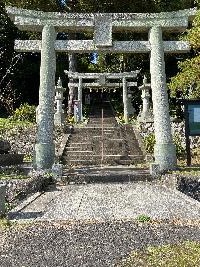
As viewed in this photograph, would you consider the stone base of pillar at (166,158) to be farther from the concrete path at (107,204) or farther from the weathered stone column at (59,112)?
the weathered stone column at (59,112)

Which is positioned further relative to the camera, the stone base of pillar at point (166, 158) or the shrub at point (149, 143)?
the shrub at point (149, 143)

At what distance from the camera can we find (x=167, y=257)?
411 cm

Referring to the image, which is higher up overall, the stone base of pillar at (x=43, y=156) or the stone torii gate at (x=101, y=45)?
the stone torii gate at (x=101, y=45)

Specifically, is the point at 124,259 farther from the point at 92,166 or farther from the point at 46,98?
the point at 92,166

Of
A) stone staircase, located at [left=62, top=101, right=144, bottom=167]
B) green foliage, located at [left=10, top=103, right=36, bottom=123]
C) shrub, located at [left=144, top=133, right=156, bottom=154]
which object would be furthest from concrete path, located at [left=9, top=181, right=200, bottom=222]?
green foliage, located at [left=10, top=103, right=36, bottom=123]

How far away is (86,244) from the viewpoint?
15.8ft

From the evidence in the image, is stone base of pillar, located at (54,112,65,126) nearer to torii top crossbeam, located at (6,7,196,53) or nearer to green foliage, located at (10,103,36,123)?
green foliage, located at (10,103,36,123)

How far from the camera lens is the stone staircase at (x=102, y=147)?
45.9 feet

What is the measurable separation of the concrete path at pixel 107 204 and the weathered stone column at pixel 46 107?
1.71m

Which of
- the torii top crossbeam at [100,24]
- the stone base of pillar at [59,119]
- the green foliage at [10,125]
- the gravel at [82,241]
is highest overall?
the torii top crossbeam at [100,24]

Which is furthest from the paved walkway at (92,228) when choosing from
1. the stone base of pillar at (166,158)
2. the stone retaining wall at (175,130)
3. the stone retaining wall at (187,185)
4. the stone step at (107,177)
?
the stone retaining wall at (175,130)

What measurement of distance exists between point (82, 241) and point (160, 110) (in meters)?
7.25

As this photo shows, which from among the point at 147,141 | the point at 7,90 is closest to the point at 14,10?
the point at 147,141

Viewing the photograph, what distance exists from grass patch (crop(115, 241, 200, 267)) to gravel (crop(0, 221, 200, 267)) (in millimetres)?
165
